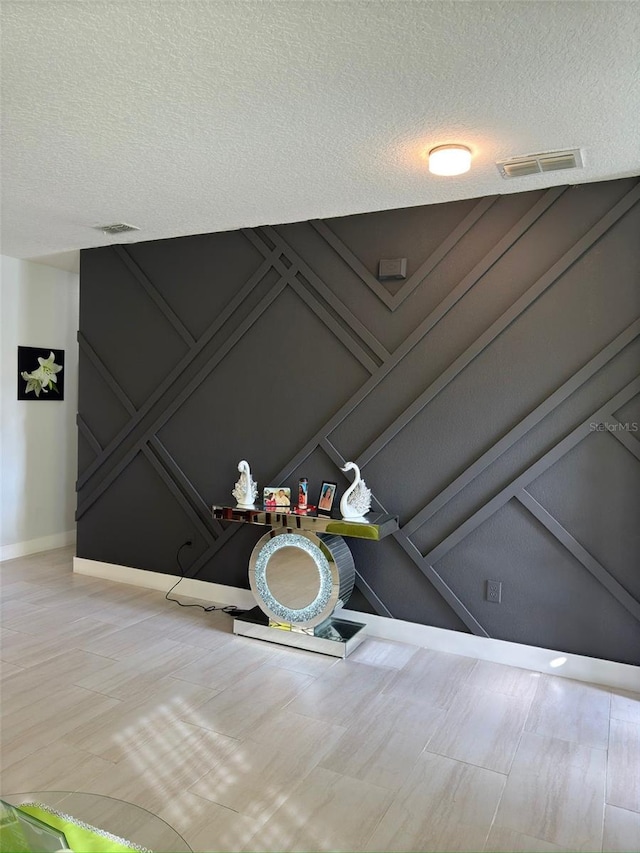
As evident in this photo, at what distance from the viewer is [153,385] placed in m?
4.52

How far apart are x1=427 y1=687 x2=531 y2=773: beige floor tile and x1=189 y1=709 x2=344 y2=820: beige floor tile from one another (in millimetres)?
466

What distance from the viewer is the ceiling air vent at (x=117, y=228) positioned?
4.04 meters

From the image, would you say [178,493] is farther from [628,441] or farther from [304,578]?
[628,441]

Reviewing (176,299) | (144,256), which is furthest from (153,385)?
(144,256)

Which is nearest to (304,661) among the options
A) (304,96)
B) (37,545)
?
(304,96)

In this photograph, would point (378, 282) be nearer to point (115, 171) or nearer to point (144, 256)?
point (115, 171)

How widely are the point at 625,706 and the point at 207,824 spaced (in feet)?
6.50

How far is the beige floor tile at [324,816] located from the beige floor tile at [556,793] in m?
0.44

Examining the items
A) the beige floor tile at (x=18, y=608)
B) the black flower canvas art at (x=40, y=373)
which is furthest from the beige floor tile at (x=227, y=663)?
the black flower canvas art at (x=40, y=373)

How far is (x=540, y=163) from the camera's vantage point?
2.85 m

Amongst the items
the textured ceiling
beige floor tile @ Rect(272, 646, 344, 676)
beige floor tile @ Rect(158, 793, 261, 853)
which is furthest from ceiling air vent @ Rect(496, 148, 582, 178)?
beige floor tile @ Rect(158, 793, 261, 853)

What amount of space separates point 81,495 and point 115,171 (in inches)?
108

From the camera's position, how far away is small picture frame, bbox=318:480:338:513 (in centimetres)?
363

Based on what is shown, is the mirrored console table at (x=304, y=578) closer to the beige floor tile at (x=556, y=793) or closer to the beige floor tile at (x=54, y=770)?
the beige floor tile at (x=556, y=793)
